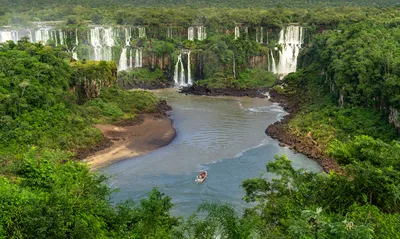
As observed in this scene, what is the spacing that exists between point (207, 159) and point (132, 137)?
10662 mm

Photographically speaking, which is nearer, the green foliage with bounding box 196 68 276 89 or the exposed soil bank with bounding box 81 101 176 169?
the exposed soil bank with bounding box 81 101 176 169

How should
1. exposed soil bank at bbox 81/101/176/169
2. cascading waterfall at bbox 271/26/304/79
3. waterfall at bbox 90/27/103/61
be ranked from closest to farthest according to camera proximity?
exposed soil bank at bbox 81/101/176/169
waterfall at bbox 90/27/103/61
cascading waterfall at bbox 271/26/304/79

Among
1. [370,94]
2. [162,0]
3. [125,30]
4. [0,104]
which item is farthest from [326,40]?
[162,0]

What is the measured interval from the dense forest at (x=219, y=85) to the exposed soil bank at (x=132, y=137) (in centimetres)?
184

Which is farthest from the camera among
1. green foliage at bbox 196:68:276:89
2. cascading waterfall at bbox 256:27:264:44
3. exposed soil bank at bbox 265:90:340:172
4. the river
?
cascading waterfall at bbox 256:27:264:44

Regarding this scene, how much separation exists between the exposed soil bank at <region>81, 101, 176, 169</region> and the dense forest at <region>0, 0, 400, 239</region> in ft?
6.04

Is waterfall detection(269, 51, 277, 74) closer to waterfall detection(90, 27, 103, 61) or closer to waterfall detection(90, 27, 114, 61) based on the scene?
waterfall detection(90, 27, 114, 61)

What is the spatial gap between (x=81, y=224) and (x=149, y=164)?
24819 millimetres

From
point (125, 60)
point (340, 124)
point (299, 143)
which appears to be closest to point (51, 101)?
point (299, 143)

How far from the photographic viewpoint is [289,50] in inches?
3337

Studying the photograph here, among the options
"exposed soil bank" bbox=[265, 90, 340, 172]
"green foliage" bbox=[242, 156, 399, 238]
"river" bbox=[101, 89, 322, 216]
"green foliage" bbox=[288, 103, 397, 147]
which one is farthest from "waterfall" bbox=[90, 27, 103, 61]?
"green foliage" bbox=[242, 156, 399, 238]

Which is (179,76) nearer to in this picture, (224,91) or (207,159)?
(224,91)

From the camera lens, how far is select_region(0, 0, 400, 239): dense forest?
16.8 metres

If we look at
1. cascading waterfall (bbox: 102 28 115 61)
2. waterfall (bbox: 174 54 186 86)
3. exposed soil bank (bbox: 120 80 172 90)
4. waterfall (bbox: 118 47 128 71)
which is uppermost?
cascading waterfall (bbox: 102 28 115 61)
